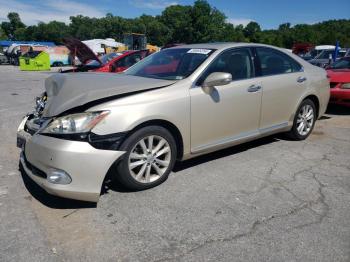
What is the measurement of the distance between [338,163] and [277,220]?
77.9 inches

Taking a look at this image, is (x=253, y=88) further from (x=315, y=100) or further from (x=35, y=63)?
(x=35, y=63)

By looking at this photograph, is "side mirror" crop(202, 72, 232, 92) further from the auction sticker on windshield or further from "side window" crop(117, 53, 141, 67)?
"side window" crop(117, 53, 141, 67)

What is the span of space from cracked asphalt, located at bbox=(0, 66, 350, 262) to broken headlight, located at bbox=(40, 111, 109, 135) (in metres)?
0.74

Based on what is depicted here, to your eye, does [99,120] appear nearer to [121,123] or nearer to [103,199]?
[121,123]

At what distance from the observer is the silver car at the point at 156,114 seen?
121 inches

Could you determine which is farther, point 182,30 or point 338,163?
point 182,30

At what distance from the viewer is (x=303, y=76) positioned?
5.24m

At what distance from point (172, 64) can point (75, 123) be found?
1.79 m

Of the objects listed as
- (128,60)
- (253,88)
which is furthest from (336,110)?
(128,60)

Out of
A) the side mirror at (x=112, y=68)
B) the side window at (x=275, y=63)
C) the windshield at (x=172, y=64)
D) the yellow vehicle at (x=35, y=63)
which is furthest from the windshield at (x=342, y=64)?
the yellow vehicle at (x=35, y=63)

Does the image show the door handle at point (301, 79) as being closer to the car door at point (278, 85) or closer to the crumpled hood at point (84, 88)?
the car door at point (278, 85)

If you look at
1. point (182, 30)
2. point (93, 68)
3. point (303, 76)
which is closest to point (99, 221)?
point (303, 76)

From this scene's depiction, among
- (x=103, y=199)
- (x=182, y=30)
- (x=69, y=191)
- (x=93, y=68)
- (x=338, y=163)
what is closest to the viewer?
(x=69, y=191)

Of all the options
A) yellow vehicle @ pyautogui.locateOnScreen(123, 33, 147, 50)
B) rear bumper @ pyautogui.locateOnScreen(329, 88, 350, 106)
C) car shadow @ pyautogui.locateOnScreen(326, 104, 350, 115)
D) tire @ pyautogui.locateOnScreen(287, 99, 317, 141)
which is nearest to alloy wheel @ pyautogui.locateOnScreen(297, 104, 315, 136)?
tire @ pyautogui.locateOnScreen(287, 99, 317, 141)
